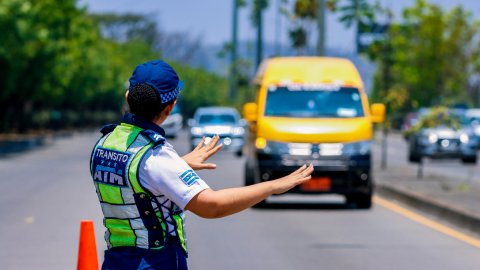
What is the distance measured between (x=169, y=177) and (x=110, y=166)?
270 mm

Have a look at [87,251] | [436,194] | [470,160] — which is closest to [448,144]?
[470,160]

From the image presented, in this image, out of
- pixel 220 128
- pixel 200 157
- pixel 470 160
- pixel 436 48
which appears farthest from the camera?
pixel 436 48

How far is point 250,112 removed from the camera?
1183cm

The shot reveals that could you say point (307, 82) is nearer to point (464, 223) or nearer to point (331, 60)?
point (331, 60)

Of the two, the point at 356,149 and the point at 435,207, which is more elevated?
the point at 356,149

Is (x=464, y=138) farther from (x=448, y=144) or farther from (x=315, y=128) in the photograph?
(x=315, y=128)

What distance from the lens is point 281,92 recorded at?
39.8 feet

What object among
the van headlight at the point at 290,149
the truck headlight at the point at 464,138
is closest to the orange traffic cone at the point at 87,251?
the van headlight at the point at 290,149

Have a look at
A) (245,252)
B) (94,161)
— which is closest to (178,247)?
(94,161)

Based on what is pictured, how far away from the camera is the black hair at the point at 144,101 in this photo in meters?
2.86

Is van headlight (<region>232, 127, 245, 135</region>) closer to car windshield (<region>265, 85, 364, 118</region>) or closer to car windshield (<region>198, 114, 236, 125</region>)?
car windshield (<region>198, 114, 236, 125</region>)

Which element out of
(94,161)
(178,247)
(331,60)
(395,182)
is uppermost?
(331,60)

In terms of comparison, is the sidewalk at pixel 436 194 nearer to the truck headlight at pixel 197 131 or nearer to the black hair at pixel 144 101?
the black hair at pixel 144 101

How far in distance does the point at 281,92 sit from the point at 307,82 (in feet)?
1.62
